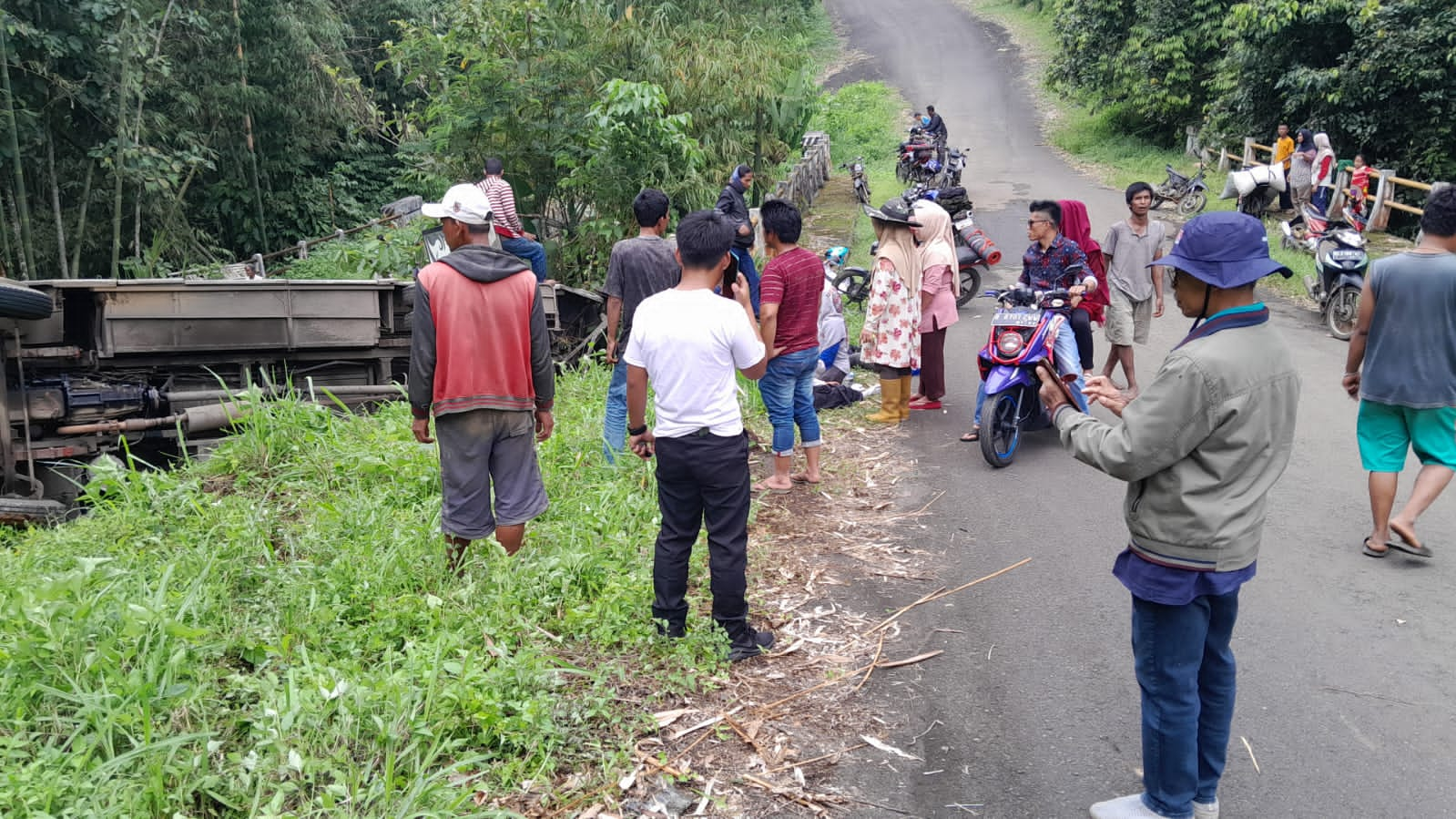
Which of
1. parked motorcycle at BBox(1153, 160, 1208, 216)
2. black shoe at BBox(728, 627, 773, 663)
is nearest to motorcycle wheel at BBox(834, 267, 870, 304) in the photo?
black shoe at BBox(728, 627, 773, 663)

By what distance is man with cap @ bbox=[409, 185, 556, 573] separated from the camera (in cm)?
477

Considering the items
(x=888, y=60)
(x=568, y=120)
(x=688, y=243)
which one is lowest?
Result: (x=688, y=243)

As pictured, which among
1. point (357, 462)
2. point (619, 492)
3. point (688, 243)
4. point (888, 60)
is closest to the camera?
point (688, 243)

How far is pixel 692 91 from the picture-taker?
14203 millimetres

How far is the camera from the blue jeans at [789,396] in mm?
6672

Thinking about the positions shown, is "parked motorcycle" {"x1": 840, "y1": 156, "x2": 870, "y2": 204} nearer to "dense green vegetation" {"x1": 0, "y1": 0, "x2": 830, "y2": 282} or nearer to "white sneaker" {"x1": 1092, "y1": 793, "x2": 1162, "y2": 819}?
"dense green vegetation" {"x1": 0, "y1": 0, "x2": 830, "y2": 282}

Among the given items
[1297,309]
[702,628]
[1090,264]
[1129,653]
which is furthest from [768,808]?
[1297,309]

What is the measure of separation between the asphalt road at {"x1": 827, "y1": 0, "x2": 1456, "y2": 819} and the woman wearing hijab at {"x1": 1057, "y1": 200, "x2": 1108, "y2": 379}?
2.82ft

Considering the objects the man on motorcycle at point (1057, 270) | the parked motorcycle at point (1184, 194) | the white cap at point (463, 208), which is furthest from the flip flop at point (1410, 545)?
the parked motorcycle at point (1184, 194)

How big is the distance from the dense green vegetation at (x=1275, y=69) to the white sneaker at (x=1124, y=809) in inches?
705

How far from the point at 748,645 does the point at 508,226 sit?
289 inches

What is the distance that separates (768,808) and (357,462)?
14.2ft

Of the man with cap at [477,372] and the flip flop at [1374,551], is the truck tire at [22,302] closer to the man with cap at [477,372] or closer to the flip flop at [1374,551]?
the man with cap at [477,372]

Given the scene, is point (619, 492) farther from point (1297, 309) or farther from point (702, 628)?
point (1297, 309)
